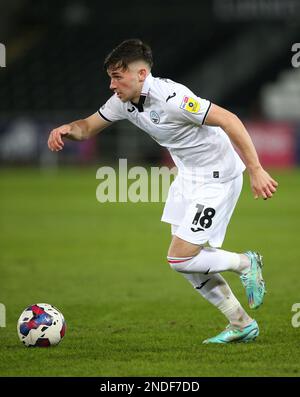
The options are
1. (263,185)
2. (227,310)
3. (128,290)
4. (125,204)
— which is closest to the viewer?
(263,185)

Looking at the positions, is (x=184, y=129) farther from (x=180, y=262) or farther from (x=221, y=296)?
(x=221, y=296)

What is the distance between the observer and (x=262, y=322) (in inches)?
324

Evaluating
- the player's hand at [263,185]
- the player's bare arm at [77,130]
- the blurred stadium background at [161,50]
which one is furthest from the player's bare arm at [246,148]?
the blurred stadium background at [161,50]

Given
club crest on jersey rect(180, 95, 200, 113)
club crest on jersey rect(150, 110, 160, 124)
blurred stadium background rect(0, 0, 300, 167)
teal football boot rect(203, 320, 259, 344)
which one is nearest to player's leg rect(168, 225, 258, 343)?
teal football boot rect(203, 320, 259, 344)

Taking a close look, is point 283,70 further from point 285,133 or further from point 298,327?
point 298,327

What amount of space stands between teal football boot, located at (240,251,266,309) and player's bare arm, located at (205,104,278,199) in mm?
758

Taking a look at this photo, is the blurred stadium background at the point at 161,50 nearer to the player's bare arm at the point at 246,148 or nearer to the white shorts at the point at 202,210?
the white shorts at the point at 202,210

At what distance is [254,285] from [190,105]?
1516 millimetres

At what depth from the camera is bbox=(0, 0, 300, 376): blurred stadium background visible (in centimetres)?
707

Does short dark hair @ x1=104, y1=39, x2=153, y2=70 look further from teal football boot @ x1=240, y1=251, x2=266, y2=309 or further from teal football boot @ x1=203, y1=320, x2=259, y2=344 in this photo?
teal football boot @ x1=203, y1=320, x2=259, y2=344

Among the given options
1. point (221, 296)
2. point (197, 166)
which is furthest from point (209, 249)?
point (197, 166)

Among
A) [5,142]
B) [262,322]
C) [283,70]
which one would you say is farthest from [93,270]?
[283,70]

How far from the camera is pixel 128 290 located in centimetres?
1045
